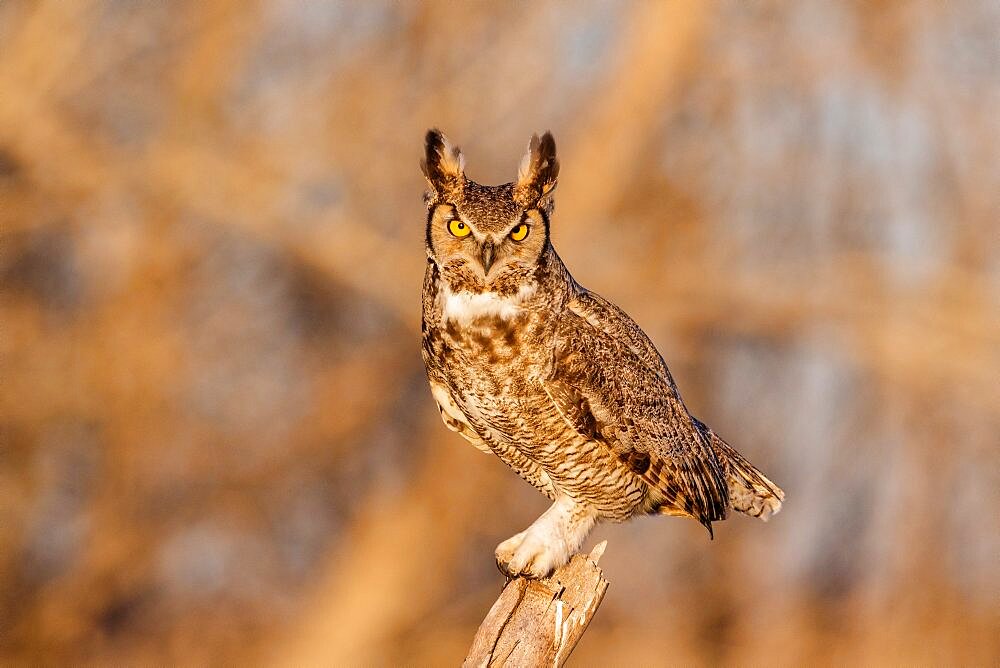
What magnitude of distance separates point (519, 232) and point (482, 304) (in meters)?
0.18

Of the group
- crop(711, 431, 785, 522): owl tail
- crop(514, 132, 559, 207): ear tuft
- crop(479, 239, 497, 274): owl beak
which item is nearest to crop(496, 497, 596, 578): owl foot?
crop(711, 431, 785, 522): owl tail

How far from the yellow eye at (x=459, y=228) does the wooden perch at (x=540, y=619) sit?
2.63 feet

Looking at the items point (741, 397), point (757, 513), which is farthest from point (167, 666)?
point (757, 513)

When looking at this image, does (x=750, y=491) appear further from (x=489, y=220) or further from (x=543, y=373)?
(x=489, y=220)

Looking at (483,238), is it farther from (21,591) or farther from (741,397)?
(21,591)

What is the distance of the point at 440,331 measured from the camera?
2.25 metres

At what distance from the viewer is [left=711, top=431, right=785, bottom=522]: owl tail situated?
8.80 feet

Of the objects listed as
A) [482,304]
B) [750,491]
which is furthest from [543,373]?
[750,491]

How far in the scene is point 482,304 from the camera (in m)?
2.18

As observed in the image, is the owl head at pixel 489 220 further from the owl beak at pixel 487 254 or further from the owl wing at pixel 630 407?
the owl wing at pixel 630 407

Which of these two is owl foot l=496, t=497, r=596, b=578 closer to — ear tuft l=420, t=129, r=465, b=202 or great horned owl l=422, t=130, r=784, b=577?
great horned owl l=422, t=130, r=784, b=577

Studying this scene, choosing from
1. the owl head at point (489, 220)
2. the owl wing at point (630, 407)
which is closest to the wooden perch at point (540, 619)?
the owl wing at point (630, 407)

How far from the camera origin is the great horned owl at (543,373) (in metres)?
2.16

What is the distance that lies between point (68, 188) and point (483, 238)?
412cm
